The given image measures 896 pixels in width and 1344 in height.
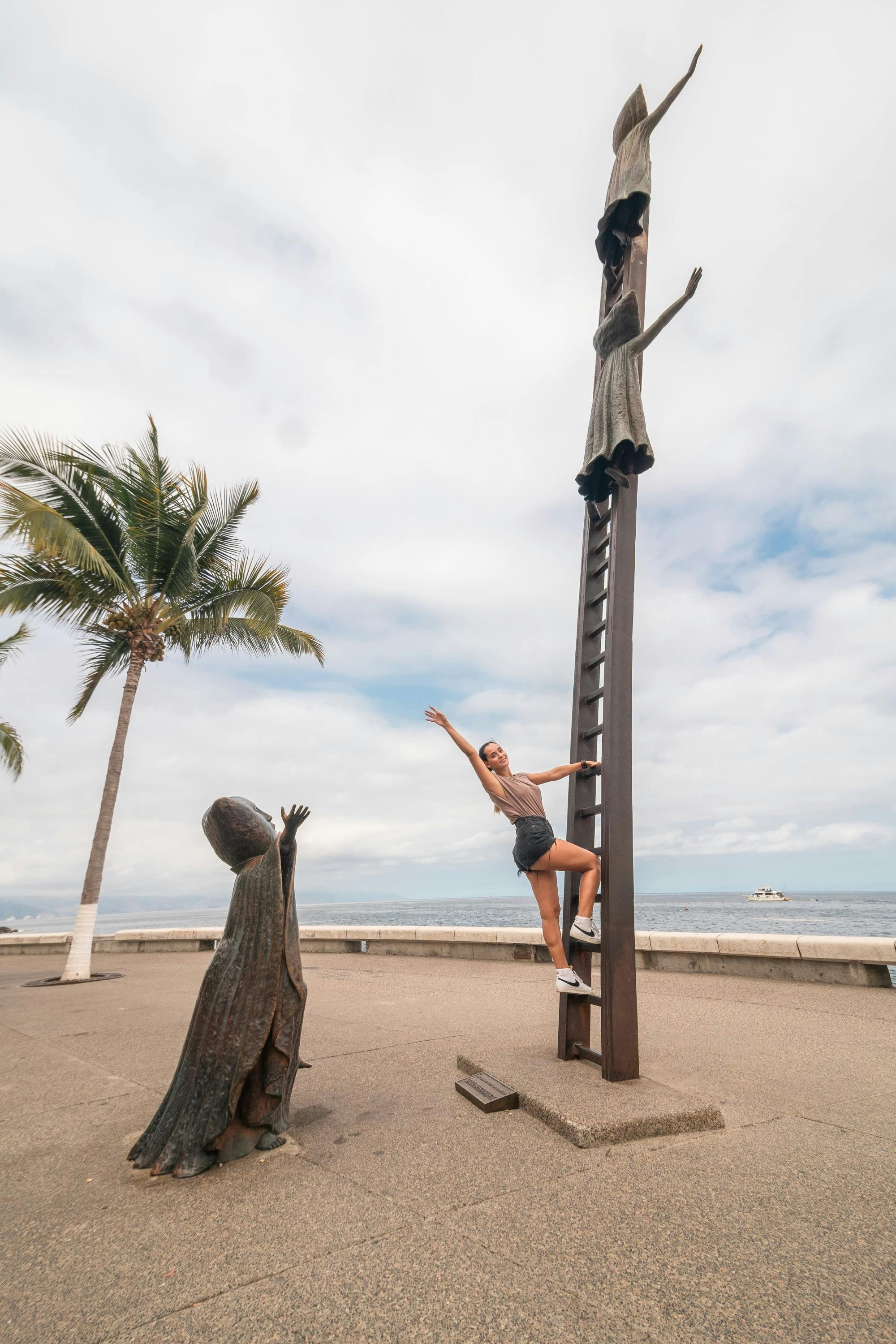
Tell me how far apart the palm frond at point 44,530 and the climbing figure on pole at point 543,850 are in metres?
8.78

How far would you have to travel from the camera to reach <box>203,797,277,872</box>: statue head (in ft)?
11.4

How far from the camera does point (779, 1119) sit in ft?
11.0

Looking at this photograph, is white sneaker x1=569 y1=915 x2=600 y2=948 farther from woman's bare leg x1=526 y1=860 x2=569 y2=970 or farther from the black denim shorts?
the black denim shorts

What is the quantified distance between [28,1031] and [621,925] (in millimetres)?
5971

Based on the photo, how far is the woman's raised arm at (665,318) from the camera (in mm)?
4469

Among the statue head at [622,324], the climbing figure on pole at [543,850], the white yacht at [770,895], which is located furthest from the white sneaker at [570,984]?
the white yacht at [770,895]

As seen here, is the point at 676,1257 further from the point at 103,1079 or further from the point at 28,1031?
the point at 28,1031

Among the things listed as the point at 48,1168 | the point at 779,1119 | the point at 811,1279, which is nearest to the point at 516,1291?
the point at 811,1279

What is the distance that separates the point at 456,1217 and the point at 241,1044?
3.91ft

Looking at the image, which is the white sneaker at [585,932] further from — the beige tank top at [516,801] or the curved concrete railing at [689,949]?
the curved concrete railing at [689,949]

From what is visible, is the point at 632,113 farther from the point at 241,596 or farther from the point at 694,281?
the point at 241,596

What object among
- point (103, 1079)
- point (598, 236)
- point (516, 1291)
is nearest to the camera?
point (516, 1291)

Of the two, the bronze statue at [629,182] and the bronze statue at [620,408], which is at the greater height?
the bronze statue at [629,182]

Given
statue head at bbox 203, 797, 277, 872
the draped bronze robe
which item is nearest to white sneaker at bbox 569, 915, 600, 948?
the draped bronze robe
